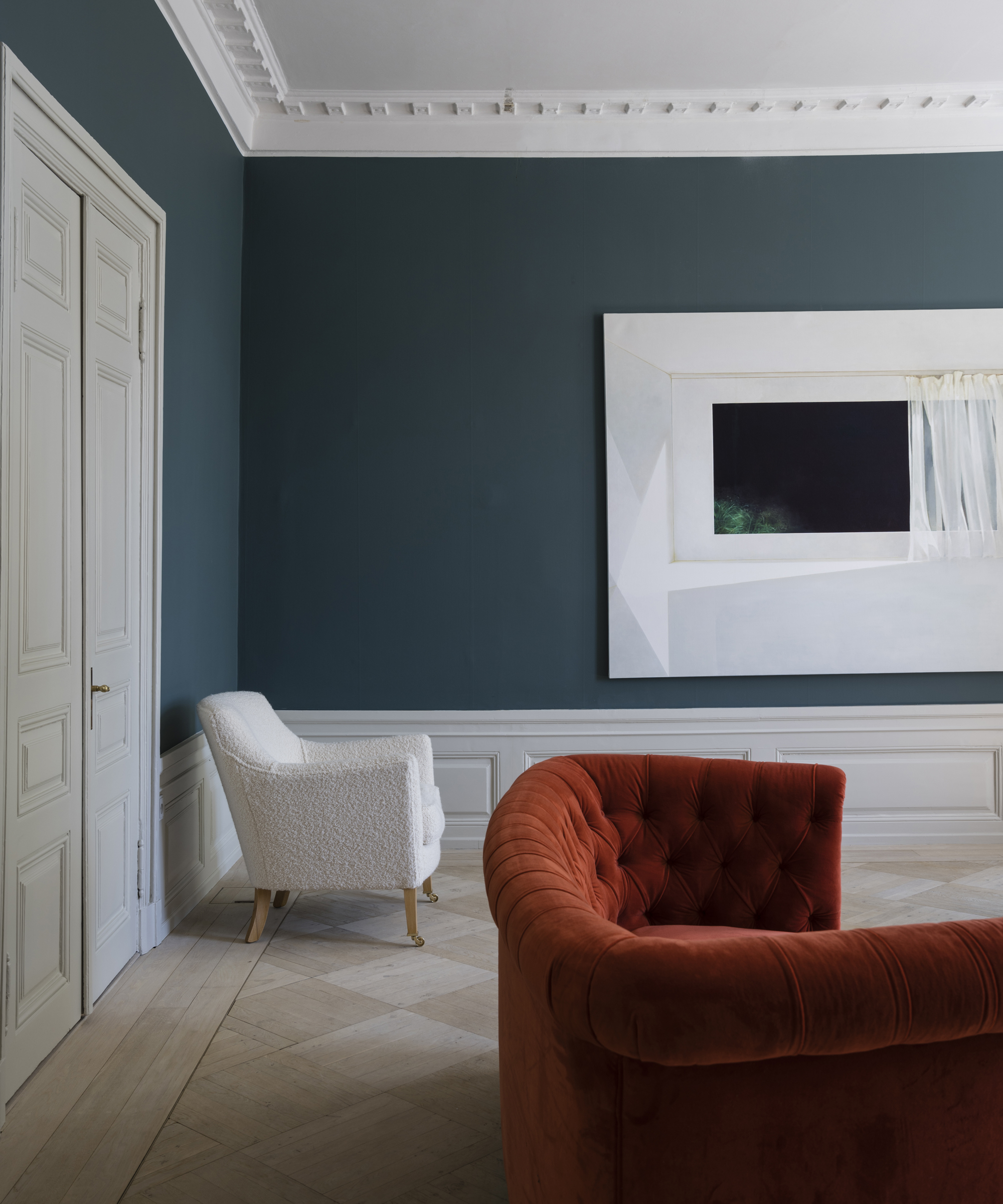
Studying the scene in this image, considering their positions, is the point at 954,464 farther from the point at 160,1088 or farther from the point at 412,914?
the point at 160,1088

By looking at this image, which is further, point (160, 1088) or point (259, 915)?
point (259, 915)

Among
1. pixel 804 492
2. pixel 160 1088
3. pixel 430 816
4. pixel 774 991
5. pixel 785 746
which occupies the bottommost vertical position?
pixel 160 1088

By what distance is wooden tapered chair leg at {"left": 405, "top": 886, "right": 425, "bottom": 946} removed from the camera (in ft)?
10.4

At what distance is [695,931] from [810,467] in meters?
2.82

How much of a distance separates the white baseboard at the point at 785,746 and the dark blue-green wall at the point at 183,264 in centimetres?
80

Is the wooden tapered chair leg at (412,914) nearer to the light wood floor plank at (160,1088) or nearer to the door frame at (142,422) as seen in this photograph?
the light wood floor plank at (160,1088)

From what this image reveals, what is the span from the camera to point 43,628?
238 centimetres

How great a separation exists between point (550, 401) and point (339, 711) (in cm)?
179

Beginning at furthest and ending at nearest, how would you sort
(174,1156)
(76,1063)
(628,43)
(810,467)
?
(810,467), (628,43), (76,1063), (174,1156)

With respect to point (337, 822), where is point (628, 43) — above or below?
above

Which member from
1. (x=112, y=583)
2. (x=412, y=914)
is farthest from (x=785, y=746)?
(x=112, y=583)

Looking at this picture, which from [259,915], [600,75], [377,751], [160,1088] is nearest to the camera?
[160,1088]

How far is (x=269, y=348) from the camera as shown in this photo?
14.2 feet

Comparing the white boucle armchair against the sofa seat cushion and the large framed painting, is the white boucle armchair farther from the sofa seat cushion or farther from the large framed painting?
the large framed painting
